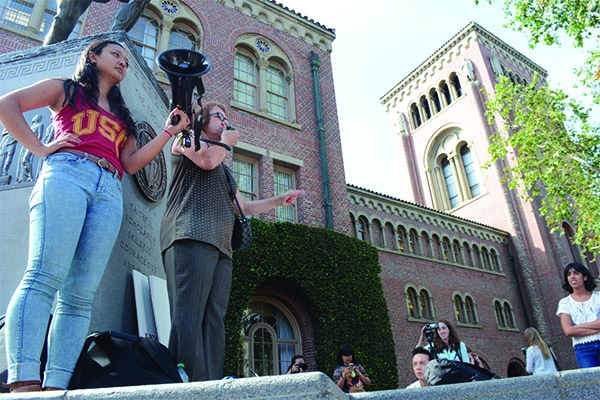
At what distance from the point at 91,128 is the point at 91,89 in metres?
0.26

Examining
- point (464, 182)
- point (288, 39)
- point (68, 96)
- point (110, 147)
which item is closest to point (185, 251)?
point (110, 147)

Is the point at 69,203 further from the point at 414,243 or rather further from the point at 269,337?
the point at 414,243

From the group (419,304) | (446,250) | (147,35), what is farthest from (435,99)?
(147,35)

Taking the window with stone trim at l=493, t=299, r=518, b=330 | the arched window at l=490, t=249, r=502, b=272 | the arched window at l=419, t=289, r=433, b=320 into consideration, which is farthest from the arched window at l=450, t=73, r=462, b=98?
the arched window at l=419, t=289, r=433, b=320

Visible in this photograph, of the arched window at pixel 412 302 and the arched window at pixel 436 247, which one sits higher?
the arched window at pixel 436 247

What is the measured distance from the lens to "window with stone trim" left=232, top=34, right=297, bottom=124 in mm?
15695

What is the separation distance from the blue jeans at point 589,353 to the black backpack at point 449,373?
219 centimetres

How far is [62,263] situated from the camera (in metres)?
1.90

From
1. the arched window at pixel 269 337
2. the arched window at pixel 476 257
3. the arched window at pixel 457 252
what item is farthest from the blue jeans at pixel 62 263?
the arched window at pixel 476 257

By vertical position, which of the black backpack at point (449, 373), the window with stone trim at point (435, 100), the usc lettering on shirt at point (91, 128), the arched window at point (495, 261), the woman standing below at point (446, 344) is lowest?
the black backpack at point (449, 373)

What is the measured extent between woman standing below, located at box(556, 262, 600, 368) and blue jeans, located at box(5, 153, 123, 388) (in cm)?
421

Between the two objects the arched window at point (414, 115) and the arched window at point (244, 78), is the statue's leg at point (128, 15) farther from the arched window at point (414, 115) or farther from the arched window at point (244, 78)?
the arched window at point (414, 115)

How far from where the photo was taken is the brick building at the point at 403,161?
14.4 metres

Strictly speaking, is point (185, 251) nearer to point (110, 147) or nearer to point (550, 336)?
point (110, 147)
